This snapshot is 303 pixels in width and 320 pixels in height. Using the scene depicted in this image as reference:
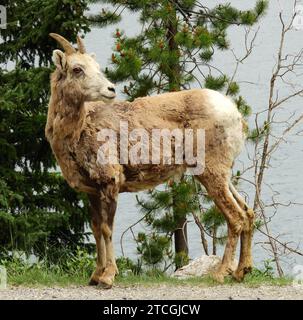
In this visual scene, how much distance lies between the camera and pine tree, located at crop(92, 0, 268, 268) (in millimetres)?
13641

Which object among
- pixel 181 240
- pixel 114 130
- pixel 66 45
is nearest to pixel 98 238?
pixel 114 130

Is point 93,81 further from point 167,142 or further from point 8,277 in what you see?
point 8,277

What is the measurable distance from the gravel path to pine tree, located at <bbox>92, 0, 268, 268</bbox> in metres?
5.31

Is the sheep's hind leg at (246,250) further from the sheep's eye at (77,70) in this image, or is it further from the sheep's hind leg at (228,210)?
the sheep's eye at (77,70)

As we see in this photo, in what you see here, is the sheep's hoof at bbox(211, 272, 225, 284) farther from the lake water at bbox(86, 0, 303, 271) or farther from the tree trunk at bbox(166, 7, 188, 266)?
the lake water at bbox(86, 0, 303, 271)

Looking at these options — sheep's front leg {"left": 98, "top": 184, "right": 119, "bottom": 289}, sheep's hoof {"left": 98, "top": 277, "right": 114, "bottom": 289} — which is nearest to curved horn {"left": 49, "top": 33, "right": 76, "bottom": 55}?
sheep's front leg {"left": 98, "top": 184, "right": 119, "bottom": 289}

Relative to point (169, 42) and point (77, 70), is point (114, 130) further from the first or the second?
point (169, 42)

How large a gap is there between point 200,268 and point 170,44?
5056 millimetres

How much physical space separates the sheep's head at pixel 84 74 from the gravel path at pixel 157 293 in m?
1.84

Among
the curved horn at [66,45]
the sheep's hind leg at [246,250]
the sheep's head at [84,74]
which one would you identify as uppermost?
the curved horn at [66,45]

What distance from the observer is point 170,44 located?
14.5m

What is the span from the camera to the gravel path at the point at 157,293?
806 cm

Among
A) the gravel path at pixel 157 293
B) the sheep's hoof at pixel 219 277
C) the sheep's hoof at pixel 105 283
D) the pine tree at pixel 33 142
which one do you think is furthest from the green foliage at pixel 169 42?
the gravel path at pixel 157 293

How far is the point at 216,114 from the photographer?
364 inches
